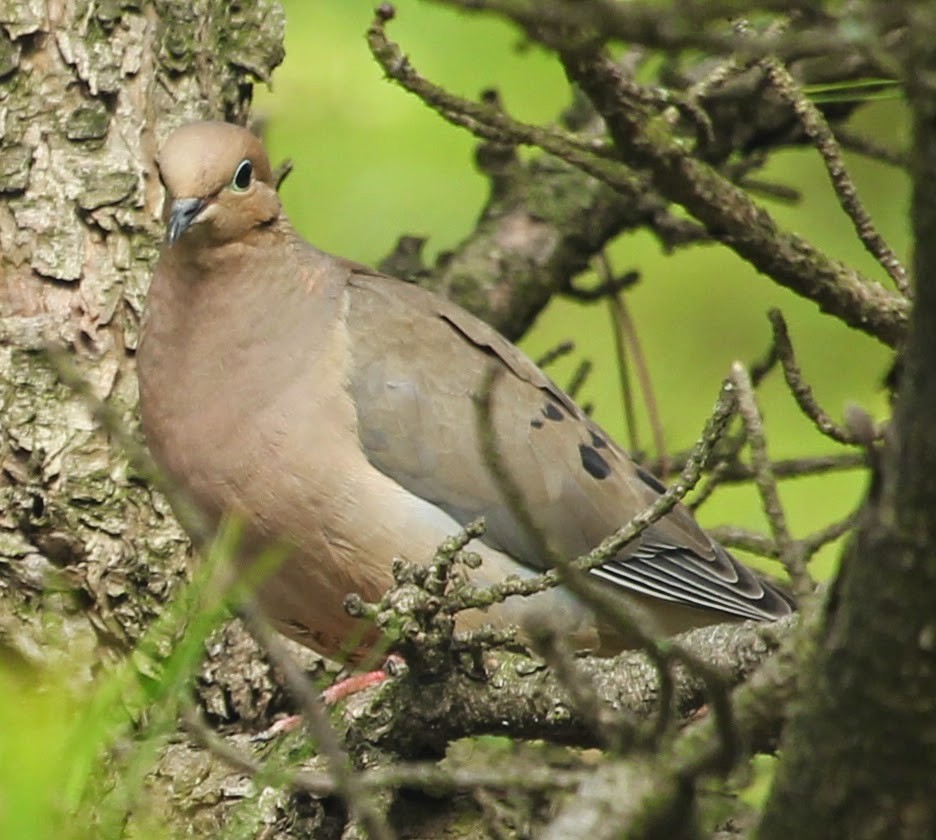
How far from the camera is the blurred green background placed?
18.6 ft

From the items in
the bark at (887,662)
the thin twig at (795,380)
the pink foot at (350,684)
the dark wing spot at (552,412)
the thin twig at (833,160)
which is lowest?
the pink foot at (350,684)

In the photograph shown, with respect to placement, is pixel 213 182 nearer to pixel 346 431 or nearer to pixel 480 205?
pixel 346 431

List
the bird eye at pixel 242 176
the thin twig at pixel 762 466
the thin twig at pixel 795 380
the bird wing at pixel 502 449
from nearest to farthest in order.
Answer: the thin twig at pixel 762 466 < the thin twig at pixel 795 380 < the bird eye at pixel 242 176 < the bird wing at pixel 502 449

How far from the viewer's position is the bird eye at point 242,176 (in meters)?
3.96

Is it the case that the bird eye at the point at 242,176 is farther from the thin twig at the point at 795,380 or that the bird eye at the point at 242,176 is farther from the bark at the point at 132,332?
the thin twig at the point at 795,380

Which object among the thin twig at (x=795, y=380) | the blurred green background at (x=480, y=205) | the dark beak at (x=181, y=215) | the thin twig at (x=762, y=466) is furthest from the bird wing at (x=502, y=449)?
the thin twig at (x=762, y=466)

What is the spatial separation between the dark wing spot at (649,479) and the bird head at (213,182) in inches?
47.9

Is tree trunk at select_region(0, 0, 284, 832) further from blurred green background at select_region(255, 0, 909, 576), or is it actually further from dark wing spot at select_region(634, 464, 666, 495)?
blurred green background at select_region(255, 0, 909, 576)

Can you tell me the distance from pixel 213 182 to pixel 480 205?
89.3 inches

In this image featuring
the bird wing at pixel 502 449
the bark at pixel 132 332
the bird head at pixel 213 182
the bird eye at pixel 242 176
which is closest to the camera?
the bark at pixel 132 332

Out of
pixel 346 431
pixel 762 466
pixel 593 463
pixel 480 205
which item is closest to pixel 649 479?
pixel 593 463

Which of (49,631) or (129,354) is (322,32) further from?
(49,631)

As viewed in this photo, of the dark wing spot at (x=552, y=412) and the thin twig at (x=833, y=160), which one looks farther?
the dark wing spot at (x=552, y=412)

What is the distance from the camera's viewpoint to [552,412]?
14.2ft
